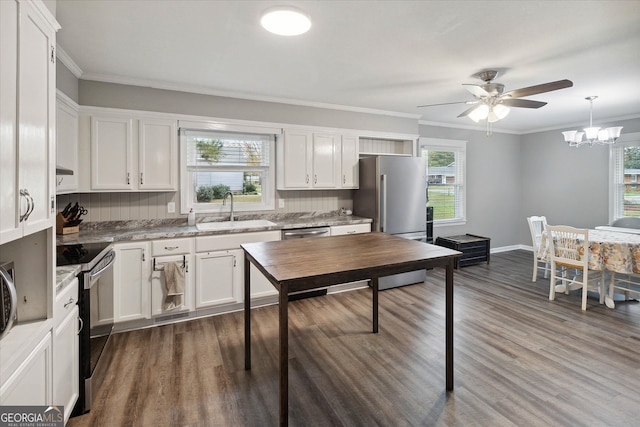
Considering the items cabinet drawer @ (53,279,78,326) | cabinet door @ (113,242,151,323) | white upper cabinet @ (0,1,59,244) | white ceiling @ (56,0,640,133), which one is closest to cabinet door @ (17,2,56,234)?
white upper cabinet @ (0,1,59,244)

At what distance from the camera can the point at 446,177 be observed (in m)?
5.96

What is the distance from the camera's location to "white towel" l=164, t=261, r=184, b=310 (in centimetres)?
309

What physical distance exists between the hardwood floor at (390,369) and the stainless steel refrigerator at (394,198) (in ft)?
3.39

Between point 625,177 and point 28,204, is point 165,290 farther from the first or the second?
point 625,177

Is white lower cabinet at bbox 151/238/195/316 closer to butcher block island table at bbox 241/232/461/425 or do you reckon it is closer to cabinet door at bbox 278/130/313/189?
butcher block island table at bbox 241/232/461/425

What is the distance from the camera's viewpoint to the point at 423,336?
2.94 m

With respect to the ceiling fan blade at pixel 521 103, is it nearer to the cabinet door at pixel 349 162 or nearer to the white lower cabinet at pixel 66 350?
the cabinet door at pixel 349 162

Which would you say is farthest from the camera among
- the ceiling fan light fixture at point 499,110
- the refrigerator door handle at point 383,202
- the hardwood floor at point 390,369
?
the refrigerator door handle at point 383,202

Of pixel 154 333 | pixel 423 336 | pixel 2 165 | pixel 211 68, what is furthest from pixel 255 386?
pixel 211 68

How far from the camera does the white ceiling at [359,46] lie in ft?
6.79

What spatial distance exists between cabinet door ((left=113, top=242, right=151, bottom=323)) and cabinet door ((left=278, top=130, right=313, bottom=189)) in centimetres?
181

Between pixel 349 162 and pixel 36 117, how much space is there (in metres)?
3.54

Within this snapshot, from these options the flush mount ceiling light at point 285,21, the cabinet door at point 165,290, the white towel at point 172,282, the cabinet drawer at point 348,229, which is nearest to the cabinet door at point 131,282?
the cabinet door at point 165,290

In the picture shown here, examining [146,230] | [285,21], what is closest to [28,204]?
[285,21]
